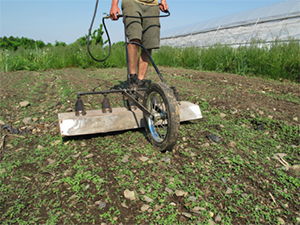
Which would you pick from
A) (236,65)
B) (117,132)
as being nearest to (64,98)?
(117,132)

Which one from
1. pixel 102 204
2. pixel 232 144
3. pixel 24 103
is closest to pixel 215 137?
pixel 232 144

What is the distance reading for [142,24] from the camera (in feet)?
9.84

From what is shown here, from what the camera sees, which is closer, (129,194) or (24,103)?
(129,194)

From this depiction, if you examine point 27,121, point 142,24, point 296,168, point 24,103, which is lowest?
point 296,168

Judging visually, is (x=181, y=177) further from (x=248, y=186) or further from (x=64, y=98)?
(x=64, y=98)

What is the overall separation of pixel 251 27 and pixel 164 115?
11.9 metres

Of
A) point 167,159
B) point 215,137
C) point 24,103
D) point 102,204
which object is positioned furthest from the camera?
point 24,103

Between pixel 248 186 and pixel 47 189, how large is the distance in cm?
140

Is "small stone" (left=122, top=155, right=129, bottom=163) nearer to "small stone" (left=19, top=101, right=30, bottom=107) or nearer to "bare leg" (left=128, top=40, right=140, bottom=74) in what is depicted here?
"bare leg" (left=128, top=40, right=140, bottom=74)

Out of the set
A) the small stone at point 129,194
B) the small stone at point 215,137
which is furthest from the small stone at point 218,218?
the small stone at point 215,137

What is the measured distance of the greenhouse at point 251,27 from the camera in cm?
983

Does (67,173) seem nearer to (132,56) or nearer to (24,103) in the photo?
(132,56)

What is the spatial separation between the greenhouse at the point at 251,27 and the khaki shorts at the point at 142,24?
18.7 feet

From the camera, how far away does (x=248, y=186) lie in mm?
1607
